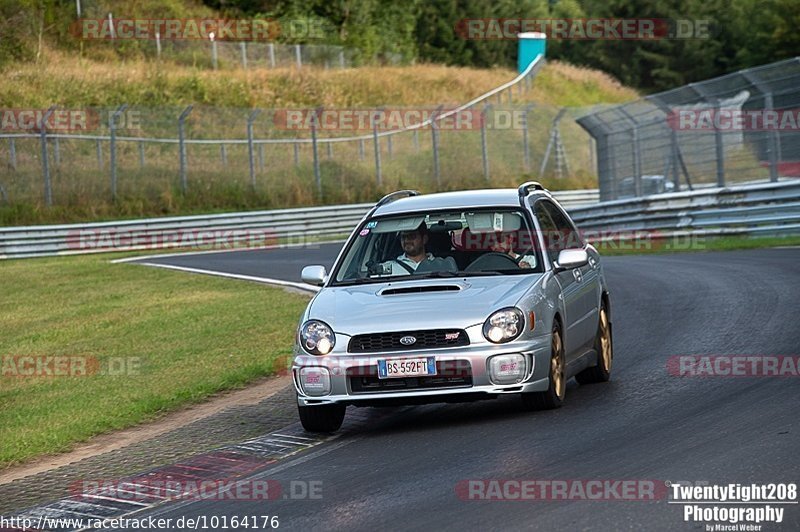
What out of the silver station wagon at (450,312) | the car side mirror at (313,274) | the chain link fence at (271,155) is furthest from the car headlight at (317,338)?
the chain link fence at (271,155)

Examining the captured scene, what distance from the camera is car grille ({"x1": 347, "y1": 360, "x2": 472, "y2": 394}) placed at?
9055 millimetres

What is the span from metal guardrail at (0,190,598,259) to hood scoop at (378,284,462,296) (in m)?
24.7

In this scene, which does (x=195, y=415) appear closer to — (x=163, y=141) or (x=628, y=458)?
(x=628, y=458)

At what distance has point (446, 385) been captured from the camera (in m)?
9.11

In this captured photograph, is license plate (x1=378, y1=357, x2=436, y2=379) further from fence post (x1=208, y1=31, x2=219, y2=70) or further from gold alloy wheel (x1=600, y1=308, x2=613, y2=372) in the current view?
fence post (x1=208, y1=31, x2=219, y2=70)

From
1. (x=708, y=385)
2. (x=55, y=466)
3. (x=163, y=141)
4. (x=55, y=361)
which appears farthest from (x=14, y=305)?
(x=163, y=141)

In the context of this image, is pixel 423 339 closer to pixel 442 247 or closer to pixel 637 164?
pixel 442 247

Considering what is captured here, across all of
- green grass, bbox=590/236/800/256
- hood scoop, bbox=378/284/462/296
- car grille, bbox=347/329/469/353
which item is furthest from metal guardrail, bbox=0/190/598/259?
car grille, bbox=347/329/469/353

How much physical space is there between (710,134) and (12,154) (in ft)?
61.9

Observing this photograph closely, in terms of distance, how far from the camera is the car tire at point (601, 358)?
36.0 ft

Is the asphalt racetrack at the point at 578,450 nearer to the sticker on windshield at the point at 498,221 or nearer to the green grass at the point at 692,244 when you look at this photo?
the sticker on windshield at the point at 498,221

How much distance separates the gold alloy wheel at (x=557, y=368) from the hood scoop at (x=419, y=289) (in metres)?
0.78

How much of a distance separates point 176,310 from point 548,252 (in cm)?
985

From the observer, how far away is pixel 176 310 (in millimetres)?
19219
